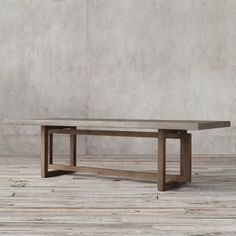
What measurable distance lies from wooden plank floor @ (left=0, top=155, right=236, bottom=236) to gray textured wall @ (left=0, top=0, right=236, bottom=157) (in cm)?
145

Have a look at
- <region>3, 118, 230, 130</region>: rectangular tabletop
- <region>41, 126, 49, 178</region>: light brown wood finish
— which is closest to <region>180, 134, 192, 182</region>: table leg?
<region>3, 118, 230, 130</region>: rectangular tabletop

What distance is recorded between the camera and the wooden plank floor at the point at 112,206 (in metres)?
2.00

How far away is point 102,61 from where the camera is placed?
17.0ft

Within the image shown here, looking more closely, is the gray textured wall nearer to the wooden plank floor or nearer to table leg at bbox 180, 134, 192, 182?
the wooden plank floor

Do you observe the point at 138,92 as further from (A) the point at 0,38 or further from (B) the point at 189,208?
(B) the point at 189,208

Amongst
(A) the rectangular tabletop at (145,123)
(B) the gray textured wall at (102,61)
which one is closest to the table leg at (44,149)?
(A) the rectangular tabletop at (145,123)

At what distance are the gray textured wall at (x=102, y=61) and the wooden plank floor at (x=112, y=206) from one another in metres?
1.45

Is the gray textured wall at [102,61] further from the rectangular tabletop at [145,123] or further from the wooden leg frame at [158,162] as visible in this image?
the rectangular tabletop at [145,123]

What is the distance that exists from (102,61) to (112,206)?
9.66ft

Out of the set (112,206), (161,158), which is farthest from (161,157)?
(112,206)

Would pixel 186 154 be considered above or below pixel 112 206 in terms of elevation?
above

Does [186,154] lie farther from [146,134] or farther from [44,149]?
[44,149]

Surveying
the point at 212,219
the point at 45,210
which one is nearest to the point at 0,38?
the point at 45,210

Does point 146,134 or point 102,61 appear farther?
point 102,61
